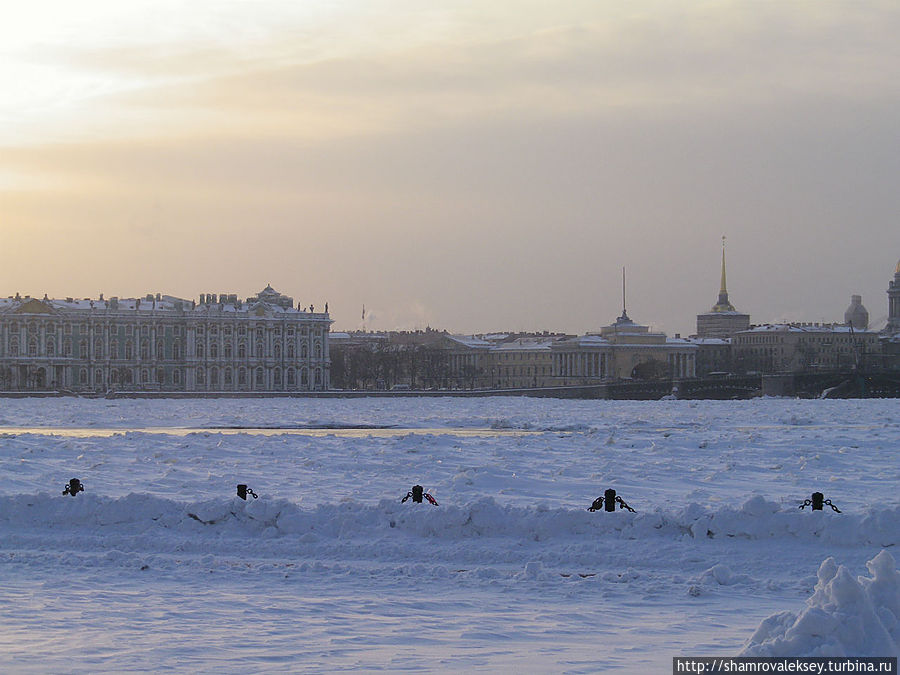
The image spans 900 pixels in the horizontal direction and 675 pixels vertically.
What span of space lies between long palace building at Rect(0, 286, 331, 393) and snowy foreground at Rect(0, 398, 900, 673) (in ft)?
262

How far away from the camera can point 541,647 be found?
27.9 feet

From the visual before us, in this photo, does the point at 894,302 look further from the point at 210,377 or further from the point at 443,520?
the point at 443,520

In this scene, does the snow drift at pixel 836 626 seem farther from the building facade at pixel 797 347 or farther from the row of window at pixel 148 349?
the building facade at pixel 797 347

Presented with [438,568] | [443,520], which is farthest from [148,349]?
[438,568]

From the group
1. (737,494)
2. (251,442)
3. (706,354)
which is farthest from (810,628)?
(706,354)

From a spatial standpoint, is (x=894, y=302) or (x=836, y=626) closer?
(x=836, y=626)

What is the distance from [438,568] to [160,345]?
9371 cm

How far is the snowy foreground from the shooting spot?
8.12m

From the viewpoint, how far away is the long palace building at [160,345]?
97.0 m

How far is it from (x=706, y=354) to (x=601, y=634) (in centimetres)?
15498

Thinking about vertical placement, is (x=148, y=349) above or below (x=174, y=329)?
below

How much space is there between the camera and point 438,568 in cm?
1127

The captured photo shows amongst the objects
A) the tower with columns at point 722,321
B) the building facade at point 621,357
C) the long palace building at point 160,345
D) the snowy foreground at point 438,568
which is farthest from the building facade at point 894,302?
the snowy foreground at point 438,568

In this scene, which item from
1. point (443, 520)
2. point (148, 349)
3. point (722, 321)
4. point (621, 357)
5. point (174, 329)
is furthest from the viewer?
point (722, 321)
